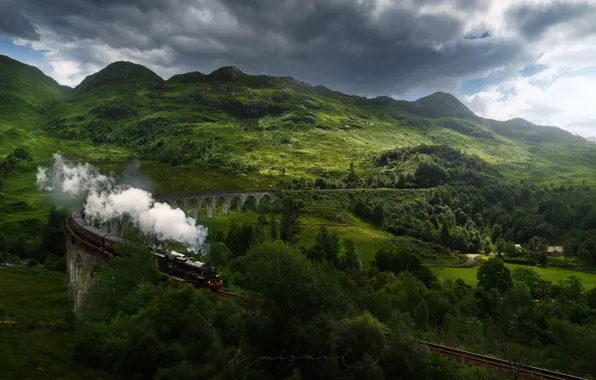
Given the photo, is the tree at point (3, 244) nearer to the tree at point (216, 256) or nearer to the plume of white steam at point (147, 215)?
the plume of white steam at point (147, 215)

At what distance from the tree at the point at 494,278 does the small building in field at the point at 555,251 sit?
2398 inches

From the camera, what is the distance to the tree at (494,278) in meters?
69.1

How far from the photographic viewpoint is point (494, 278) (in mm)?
70250

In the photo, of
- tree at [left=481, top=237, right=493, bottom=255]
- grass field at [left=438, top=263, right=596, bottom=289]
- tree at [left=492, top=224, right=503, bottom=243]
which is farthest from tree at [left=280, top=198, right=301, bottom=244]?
tree at [left=492, top=224, right=503, bottom=243]

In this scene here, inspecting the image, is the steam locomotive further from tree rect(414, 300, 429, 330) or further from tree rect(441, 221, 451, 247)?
tree rect(441, 221, 451, 247)

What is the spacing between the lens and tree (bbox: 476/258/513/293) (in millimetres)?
69113

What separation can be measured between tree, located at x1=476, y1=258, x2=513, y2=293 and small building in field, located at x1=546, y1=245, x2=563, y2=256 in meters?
60.9

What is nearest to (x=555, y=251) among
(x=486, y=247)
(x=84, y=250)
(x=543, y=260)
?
(x=486, y=247)

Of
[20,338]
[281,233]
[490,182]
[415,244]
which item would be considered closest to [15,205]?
[281,233]

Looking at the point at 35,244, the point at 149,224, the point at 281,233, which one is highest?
the point at 149,224

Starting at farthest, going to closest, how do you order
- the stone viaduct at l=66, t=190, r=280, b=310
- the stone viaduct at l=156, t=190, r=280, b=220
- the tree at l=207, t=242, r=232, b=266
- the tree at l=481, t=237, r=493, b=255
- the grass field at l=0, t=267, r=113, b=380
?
the tree at l=481, t=237, r=493, b=255, the stone viaduct at l=156, t=190, r=280, b=220, the tree at l=207, t=242, r=232, b=266, the stone viaduct at l=66, t=190, r=280, b=310, the grass field at l=0, t=267, r=113, b=380

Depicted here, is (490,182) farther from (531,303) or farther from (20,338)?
(20,338)

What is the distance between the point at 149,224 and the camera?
5547 centimetres

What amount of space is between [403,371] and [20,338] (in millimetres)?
30536
